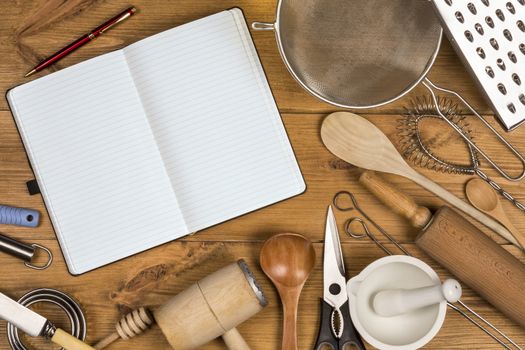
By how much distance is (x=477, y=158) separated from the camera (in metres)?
0.91

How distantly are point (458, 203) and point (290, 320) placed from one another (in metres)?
0.26

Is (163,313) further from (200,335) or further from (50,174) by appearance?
(50,174)

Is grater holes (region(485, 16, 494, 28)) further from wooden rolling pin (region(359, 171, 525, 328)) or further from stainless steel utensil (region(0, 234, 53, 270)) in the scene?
stainless steel utensil (region(0, 234, 53, 270))

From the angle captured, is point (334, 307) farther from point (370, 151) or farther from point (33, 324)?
point (33, 324)

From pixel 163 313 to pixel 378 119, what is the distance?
1.22 feet

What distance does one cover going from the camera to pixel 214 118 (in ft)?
2.86

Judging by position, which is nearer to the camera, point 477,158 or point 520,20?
→ point 520,20

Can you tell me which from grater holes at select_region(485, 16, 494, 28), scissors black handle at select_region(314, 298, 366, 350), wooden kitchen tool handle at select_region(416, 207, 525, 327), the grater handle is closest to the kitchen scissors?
scissors black handle at select_region(314, 298, 366, 350)

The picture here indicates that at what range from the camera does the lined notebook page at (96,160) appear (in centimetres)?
87

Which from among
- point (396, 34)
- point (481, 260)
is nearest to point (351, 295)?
point (481, 260)

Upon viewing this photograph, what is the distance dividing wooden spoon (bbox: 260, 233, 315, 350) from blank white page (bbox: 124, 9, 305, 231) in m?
Result: 0.06

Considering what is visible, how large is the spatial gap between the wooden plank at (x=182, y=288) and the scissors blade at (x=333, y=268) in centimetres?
1

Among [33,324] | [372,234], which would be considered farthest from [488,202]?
[33,324]

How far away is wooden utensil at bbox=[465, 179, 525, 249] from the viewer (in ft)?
2.92
